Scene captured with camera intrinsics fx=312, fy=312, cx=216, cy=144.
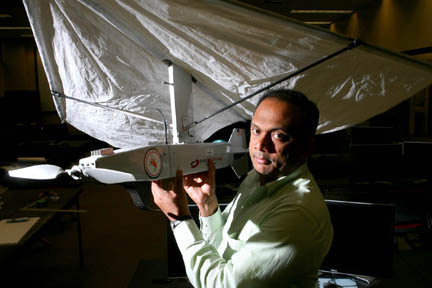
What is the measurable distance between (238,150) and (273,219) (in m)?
0.70

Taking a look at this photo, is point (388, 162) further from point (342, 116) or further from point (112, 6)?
point (112, 6)

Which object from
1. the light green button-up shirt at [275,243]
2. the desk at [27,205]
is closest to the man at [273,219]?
the light green button-up shirt at [275,243]

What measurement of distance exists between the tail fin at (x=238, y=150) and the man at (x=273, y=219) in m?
0.41

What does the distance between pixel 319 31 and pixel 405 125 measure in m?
4.96

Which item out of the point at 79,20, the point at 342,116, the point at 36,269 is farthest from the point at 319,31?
the point at 36,269

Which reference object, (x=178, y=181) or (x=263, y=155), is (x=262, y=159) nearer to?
(x=263, y=155)

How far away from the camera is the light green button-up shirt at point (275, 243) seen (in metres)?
0.69

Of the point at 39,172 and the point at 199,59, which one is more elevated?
the point at 199,59

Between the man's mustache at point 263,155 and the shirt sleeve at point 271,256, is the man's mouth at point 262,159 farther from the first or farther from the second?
Result: the shirt sleeve at point 271,256

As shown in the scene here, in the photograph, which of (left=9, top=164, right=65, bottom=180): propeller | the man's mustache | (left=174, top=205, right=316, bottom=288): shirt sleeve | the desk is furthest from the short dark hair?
the desk

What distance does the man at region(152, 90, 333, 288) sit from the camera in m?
0.69

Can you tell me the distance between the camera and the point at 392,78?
105cm

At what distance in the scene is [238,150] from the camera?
1.41 meters

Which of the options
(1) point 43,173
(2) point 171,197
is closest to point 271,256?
Result: (2) point 171,197
